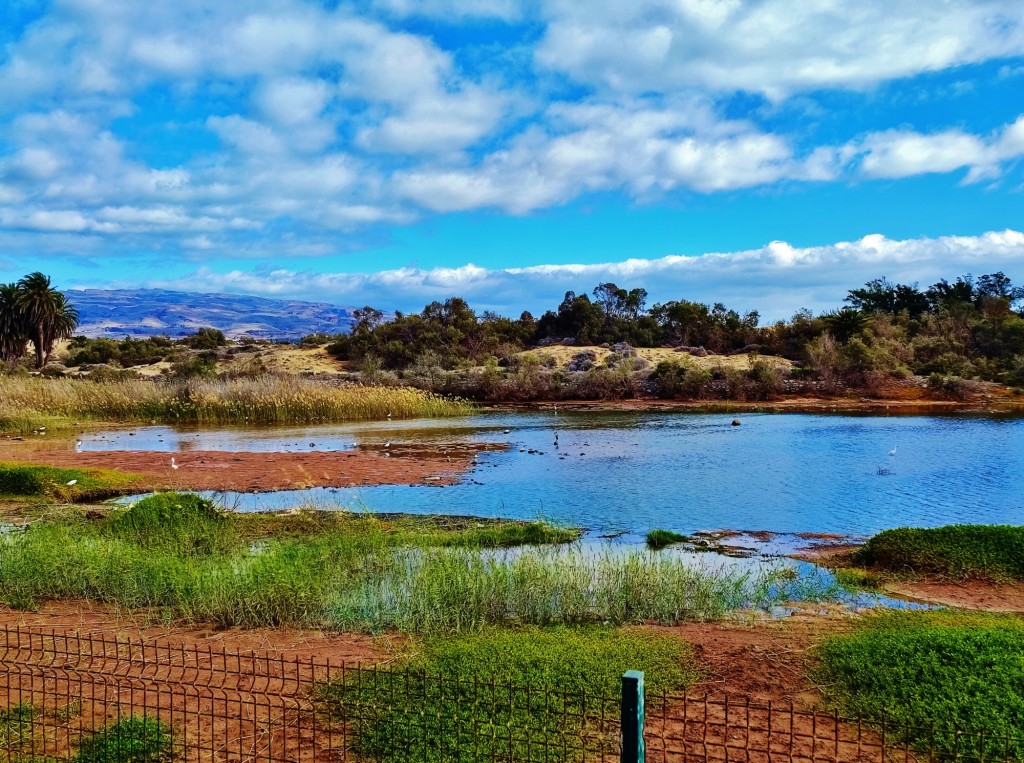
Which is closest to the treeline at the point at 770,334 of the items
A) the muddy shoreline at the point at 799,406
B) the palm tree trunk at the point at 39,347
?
the muddy shoreline at the point at 799,406

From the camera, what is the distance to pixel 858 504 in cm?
1669

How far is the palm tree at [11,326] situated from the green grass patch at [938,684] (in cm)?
6332

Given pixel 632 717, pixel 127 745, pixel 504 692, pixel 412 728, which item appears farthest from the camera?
pixel 504 692

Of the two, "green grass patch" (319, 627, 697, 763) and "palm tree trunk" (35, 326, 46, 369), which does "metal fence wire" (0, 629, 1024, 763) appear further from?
"palm tree trunk" (35, 326, 46, 369)

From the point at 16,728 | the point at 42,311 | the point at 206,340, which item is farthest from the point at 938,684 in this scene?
the point at 206,340

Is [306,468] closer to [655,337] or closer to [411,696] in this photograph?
[411,696]

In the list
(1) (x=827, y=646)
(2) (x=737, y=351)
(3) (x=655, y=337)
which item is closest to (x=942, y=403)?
(2) (x=737, y=351)

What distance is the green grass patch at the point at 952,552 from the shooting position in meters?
11.1

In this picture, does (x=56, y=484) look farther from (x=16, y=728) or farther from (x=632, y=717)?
(x=632, y=717)

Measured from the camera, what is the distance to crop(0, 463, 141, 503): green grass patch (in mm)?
17469

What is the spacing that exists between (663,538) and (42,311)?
190 feet

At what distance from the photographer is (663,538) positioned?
13688 millimetres

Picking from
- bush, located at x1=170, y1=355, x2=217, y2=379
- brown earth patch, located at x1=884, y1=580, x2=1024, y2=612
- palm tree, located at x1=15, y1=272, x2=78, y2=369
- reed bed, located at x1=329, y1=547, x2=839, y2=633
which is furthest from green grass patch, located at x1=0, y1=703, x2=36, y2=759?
palm tree, located at x1=15, y1=272, x2=78, y2=369

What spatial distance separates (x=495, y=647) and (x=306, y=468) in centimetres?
1520
